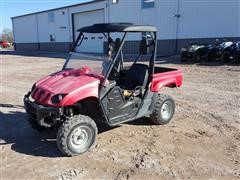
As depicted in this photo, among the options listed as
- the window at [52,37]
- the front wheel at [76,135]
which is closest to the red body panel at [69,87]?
the front wheel at [76,135]

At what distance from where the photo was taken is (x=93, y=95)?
16.4ft

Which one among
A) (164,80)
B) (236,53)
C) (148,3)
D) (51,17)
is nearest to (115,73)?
(164,80)

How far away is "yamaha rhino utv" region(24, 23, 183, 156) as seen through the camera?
487 centimetres

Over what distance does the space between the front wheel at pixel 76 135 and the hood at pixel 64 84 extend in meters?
0.42

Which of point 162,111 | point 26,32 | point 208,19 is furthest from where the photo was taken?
point 26,32

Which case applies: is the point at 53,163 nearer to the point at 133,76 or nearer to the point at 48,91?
the point at 48,91

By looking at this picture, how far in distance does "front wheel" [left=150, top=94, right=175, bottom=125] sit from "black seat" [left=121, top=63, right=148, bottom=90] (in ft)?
1.70

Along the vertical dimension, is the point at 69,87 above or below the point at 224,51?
above

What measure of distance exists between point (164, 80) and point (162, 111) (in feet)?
1.99

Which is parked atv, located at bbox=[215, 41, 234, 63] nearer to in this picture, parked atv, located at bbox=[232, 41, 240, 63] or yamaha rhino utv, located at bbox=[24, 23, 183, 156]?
parked atv, located at bbox=[232, 41, 240, 63]

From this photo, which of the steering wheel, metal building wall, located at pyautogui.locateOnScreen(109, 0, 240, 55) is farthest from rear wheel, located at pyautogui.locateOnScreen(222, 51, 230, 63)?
the steering wheel

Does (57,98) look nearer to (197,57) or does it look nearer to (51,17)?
(197,57)

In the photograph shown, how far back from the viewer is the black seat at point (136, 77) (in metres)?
5.95

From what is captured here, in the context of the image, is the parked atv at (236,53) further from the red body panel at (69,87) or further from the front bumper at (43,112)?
the front bumper at (43,112)
